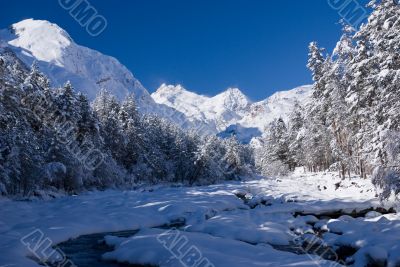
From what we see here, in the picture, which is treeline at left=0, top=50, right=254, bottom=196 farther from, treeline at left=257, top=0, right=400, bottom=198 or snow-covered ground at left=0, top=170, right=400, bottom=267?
treeline at left=257, top=0, right=400, bottom=198

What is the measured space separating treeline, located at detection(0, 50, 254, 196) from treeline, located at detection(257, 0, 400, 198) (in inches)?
734

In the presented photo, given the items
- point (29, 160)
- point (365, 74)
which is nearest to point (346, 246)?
point (365, 74)

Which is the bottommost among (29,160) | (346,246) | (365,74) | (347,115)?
(346,246)

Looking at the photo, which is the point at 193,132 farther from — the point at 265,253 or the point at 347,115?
the point at 265,253

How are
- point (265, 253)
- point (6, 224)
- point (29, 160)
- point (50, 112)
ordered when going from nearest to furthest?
1. point (265, 253)
2. point (6, 224)
3. point (29, 160)
4. point (50, 112)

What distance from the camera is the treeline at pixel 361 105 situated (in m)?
20.7

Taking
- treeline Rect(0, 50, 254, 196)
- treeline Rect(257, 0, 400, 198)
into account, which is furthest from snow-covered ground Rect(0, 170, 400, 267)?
treeline Rect(0, 50, 254, 196)

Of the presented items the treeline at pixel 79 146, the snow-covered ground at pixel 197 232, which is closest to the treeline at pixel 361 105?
the snow-covered ground at pixel 197 232

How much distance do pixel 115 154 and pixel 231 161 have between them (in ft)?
93.5

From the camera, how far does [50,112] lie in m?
38.6

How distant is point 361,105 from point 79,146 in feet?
91.3

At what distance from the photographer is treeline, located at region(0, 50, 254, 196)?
94.6 ft

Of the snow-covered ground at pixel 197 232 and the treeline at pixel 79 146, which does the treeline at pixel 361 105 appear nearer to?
the snow-covered ground at pixel 197 232

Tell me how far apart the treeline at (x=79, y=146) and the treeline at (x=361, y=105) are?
18.7 m
